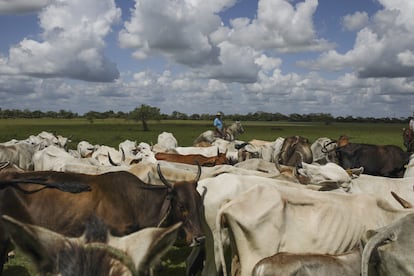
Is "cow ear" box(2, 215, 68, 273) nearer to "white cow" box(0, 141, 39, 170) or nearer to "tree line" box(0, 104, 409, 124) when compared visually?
"white cow" box(0, 141, 39, 170)

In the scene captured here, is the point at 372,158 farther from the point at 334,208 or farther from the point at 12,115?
the point at 12,115

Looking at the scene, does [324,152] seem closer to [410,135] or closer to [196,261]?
[410,135]

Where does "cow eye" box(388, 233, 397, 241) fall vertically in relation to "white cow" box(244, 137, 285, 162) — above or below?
above

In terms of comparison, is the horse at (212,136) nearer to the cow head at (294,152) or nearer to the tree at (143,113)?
the cow head at (294,152)

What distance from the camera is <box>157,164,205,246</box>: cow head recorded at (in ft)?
21.2

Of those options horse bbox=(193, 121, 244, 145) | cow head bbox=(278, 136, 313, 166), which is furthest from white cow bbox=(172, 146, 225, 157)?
horse bbox=(193, 121, 244, 145)

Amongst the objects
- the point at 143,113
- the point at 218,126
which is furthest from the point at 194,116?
the point at 218,126

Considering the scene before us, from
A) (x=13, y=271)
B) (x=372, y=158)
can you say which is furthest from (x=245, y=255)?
(x=372, y=158)

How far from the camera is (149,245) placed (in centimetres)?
243

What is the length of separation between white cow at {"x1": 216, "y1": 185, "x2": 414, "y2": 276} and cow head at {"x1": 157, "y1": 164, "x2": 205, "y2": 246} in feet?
1.54

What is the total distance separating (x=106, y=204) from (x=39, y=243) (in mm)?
4372

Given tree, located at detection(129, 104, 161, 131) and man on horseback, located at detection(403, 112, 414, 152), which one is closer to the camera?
man on horseback, located at detection(403, 112, 414, 152)

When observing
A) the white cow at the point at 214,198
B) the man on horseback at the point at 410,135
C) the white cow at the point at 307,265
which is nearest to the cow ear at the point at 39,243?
the white cow at the point at 307,265

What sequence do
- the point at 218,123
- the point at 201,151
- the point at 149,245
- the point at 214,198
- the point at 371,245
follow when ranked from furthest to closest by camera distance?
the point at 218,123, the point at 201,151, the point at 214,198, the point at 371,245, the point at 149,245
